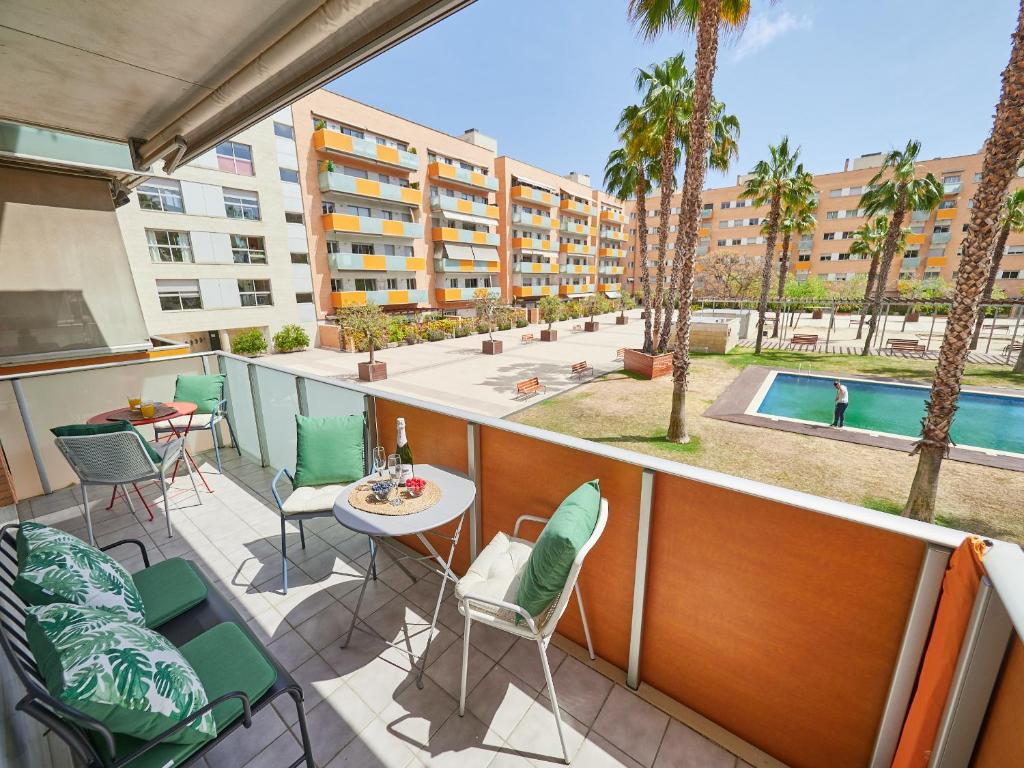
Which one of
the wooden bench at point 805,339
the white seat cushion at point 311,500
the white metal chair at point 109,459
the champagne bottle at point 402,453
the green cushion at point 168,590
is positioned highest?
the champagne bottle at point 402,453

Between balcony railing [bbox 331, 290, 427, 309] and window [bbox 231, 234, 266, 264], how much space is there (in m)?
4.48

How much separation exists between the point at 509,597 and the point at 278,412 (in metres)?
4.35

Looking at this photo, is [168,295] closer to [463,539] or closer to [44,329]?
[44,329]

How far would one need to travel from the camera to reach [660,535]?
8.04ft

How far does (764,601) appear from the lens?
2.16 metres

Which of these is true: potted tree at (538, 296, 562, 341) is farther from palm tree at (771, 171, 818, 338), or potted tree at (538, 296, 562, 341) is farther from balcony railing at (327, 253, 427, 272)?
palm tree at (771, 171, 818, 338)

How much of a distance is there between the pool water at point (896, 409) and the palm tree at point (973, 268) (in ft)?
17.2

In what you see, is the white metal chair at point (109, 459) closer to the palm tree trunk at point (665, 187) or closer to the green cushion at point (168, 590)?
the green cushion at point (168, 590)

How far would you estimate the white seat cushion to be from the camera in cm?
345

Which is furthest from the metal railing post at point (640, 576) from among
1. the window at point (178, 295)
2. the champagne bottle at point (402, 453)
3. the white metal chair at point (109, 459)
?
the window at point (178, 295)

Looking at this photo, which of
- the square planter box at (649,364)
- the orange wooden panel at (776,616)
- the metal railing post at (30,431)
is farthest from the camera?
the square planter box at (649,364)

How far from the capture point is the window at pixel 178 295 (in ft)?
61.3

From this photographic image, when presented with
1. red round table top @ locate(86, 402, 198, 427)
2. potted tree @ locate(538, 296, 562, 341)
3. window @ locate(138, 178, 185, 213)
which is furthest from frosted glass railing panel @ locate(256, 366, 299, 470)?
potted tree @ locate(538, 296, 562, 341)

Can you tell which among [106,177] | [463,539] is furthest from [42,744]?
[106,177]
